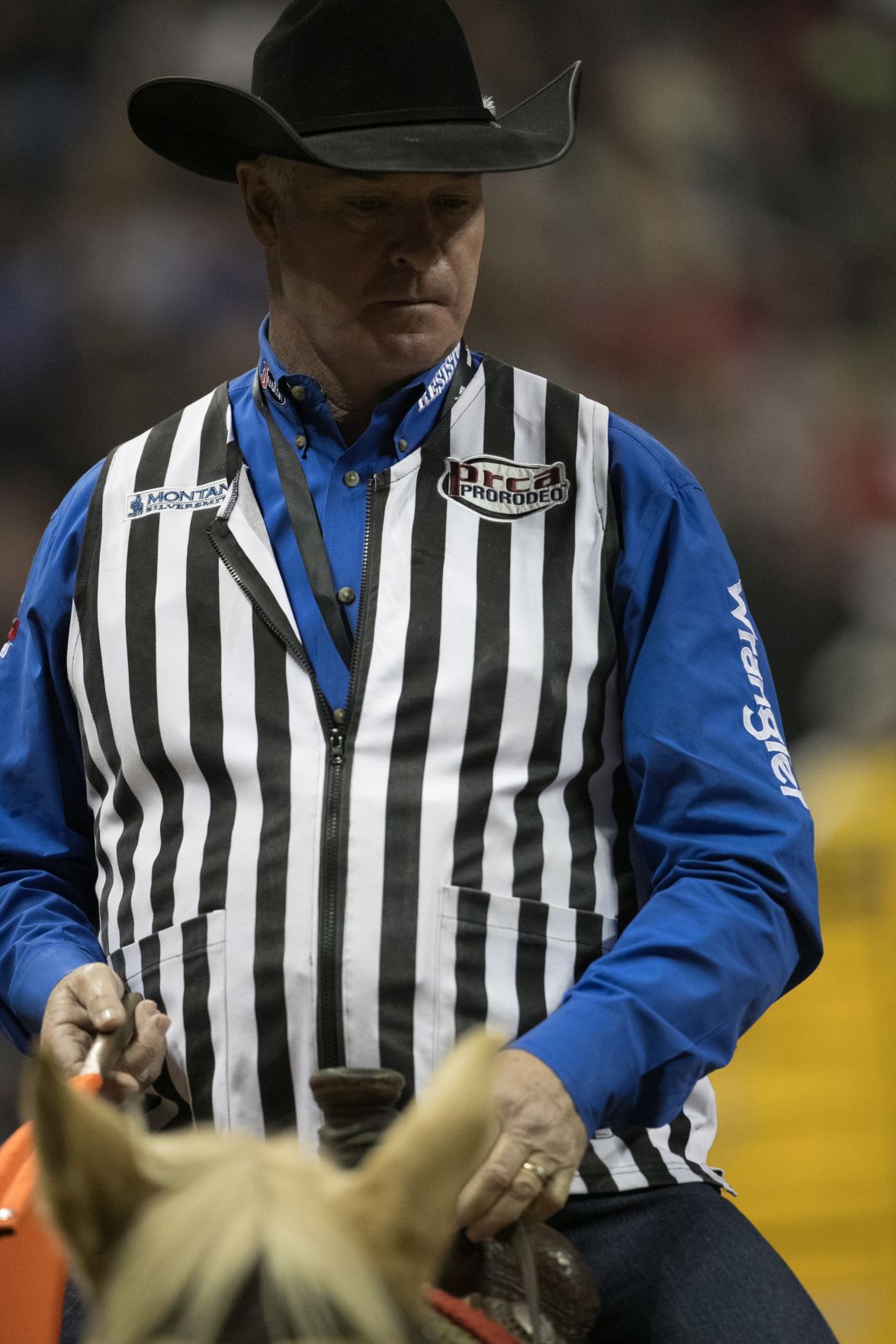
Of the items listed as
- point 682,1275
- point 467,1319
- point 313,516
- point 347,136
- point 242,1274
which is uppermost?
point 347,136

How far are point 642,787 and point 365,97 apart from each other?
25.5 inches

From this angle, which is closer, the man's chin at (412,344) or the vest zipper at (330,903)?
the vest zipper at (330,903)

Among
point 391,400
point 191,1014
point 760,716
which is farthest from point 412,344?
point 191,1014

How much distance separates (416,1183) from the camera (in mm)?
734

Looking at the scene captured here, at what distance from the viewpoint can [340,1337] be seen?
687mm

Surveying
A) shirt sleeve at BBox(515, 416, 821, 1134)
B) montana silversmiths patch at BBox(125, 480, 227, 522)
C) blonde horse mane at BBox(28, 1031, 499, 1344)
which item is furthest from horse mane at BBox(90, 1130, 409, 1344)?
montana silversmiths patch at BBox(125, 480, 227, 522)

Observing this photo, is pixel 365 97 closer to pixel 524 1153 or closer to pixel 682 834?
pixel 682 834

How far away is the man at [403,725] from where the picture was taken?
4.30ft

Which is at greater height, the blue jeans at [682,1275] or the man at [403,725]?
the man at [403,725]

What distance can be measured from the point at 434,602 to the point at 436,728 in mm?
117

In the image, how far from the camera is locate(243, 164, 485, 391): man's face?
4.57ft

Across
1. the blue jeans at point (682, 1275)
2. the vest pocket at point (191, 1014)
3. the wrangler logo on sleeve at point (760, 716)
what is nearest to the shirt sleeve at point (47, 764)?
the vest pocket at point (191, 1014)

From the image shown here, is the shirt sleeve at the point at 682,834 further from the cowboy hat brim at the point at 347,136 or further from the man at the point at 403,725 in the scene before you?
the cowboy hat brim at the point at 347,136

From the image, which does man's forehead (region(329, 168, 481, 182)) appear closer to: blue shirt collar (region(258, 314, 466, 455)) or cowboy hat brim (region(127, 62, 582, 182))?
cowboy hat brim (region(127, 62, 582, 182))
